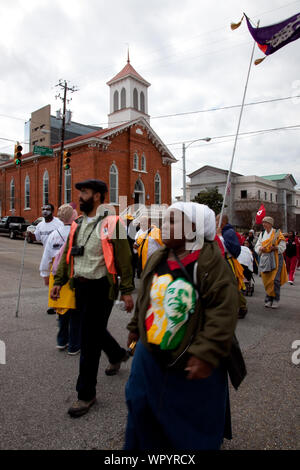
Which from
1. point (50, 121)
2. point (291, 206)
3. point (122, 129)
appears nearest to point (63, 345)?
point (122, 129)

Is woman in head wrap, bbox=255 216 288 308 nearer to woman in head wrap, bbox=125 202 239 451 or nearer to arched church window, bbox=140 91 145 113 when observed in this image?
woman in head wrap, bbox=125 202 239 451

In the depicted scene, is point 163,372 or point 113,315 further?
point 113,315

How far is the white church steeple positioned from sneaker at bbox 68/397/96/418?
3397 centimetres

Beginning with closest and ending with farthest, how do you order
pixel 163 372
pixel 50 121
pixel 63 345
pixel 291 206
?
pixel 163 372 → pixel 63 345 → pixel 50 121 → pixel 291 206

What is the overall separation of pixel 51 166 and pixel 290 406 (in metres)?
33.8

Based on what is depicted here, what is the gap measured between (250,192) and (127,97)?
39.5 metres

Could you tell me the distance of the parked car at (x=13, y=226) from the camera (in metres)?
26.0

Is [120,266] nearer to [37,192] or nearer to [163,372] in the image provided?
[163,372]

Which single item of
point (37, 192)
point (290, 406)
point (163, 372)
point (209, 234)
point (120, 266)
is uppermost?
point (37, 192)

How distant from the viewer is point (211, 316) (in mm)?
1872

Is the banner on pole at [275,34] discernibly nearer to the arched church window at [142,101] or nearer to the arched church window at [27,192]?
the arched church window at [142,101]

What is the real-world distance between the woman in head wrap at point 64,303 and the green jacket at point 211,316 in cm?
200

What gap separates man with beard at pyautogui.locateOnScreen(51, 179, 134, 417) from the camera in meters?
3.05
